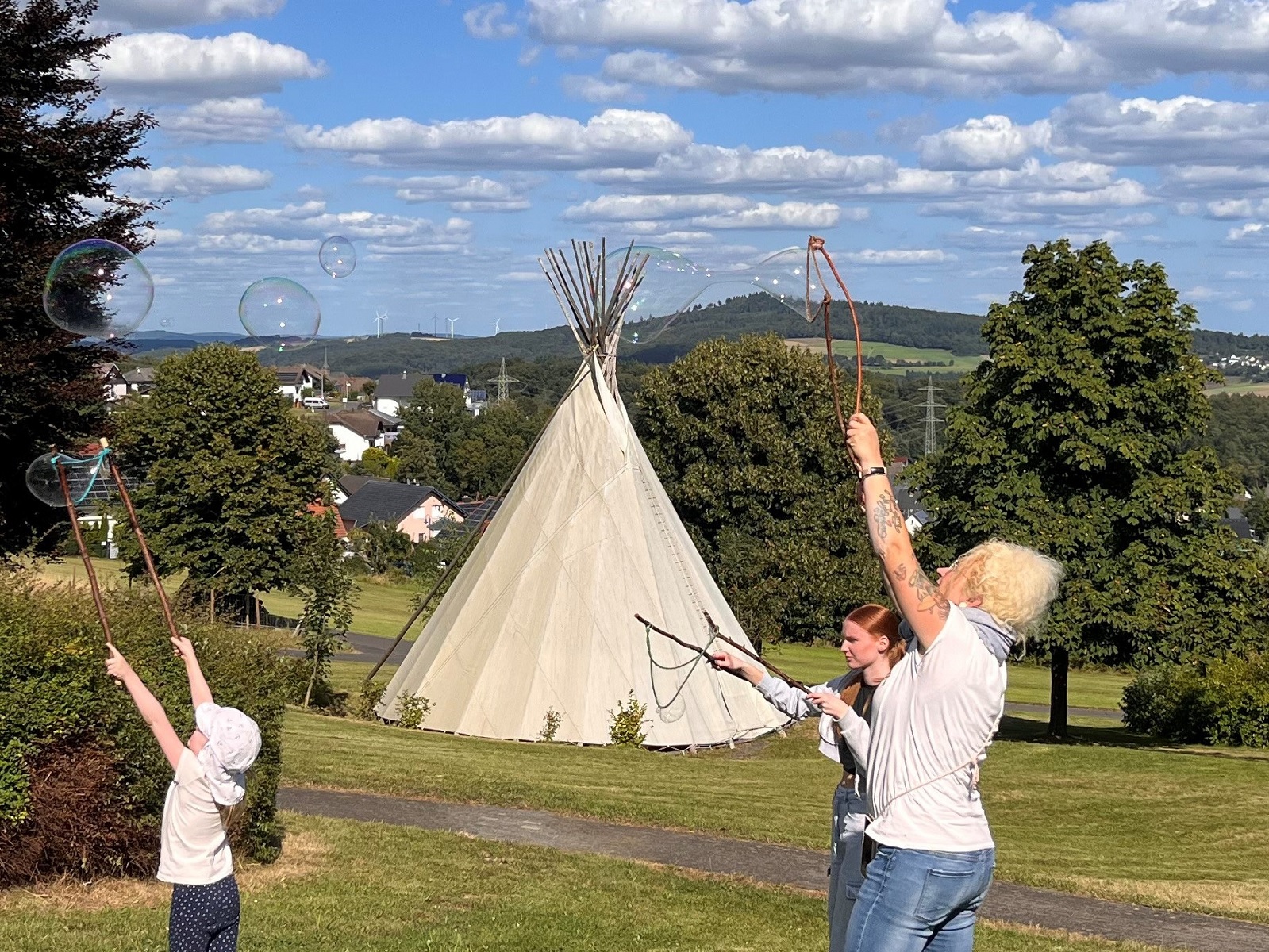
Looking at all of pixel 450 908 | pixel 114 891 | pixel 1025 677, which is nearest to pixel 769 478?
pixel 1025 677

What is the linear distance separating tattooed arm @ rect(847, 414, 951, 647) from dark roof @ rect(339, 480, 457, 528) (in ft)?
316

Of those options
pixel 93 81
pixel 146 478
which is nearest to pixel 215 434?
pixel 146 478

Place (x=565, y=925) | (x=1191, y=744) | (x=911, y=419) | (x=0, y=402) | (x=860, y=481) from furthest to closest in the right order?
1. (x=911, y=419)
2. (x=1191, y=744)
3. (x=0, y=402)
4. (x=565, y=925)
5. (x=860, y=481)

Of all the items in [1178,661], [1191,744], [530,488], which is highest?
[530,488]

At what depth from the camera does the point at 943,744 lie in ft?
15.6

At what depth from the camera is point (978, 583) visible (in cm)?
491

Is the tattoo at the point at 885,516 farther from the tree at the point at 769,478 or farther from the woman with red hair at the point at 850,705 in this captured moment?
the tree at the point at 769,478

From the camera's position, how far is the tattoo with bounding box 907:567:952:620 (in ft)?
15.4

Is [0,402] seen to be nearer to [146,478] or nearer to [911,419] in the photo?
[146,478]

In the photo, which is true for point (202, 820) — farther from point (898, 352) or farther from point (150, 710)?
point (898, 352)

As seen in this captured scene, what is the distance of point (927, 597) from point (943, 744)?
48 cm

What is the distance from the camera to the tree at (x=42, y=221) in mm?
22531

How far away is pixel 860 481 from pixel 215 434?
155 ft

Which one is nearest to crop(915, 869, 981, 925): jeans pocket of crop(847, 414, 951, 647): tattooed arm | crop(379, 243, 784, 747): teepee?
crop(847, 414, 951, 647): tattooed arm
